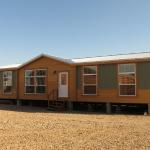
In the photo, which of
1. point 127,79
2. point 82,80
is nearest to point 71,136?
point 127,79

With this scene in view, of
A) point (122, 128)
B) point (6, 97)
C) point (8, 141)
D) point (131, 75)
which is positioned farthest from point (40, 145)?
point (6, 97)

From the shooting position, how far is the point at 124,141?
8953 mm

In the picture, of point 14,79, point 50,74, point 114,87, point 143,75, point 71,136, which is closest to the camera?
point 71,136

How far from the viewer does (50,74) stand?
70.6 ft

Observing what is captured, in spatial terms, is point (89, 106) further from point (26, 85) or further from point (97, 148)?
point (97, 148)

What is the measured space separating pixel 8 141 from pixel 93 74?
1098 centimetres

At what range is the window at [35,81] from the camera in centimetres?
2195

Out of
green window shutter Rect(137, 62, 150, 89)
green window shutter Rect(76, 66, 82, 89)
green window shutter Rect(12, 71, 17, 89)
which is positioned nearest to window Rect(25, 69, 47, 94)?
green window shutter Rect(12, 71, 17, 89)

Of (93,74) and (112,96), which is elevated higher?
(93,74)

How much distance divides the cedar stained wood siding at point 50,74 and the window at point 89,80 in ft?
2.59

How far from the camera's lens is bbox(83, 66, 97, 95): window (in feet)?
63.3

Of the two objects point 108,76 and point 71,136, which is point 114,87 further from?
point 71,136

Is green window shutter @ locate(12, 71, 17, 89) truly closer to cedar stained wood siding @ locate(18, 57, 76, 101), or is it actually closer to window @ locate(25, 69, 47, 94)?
cedar stained wood siding @ locate(18, 57, 76, 101)

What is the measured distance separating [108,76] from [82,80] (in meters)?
1.89
